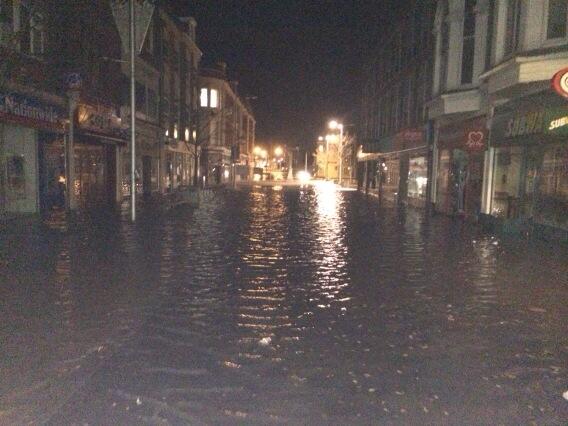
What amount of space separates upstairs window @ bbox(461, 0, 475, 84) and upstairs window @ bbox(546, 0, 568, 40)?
19.6 feet

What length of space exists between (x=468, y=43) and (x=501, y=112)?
14.8 feet

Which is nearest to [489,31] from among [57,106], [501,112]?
Result: [501,112]

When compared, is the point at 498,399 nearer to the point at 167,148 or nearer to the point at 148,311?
the point at 148,311

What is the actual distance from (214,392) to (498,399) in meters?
2.35

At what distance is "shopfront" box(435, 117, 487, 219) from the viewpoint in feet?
59.9

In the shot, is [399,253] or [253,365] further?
[399,253]

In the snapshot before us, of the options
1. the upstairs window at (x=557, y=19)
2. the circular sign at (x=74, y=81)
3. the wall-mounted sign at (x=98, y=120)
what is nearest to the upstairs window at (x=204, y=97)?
the wall-mounted sign at (x=98, y=120)

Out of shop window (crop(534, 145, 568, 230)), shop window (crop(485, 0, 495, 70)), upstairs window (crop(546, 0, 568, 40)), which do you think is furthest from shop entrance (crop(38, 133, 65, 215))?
upstairs window (crop(546, 0, 568, 40))

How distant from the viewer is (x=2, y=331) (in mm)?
6141

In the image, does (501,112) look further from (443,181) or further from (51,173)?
(51,173)

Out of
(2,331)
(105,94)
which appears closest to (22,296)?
(2,331)

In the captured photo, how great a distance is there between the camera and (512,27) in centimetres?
1545

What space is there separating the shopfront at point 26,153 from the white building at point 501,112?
13564 mm

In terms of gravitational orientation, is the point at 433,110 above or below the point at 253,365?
above
